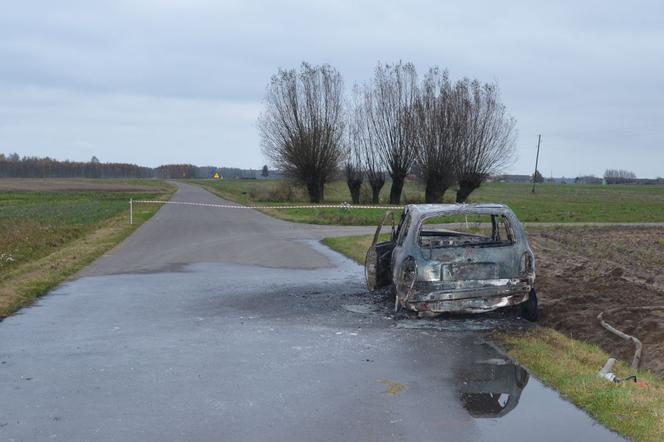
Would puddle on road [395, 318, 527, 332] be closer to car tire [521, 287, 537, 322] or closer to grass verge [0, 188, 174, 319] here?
car tire [521, 287, 537, 322]

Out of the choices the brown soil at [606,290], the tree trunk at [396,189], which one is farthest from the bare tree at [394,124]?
the brown soil at [606,290]

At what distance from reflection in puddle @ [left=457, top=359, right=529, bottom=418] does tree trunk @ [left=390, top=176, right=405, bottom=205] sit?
45582 millimetres

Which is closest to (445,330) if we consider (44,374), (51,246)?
(44,374)

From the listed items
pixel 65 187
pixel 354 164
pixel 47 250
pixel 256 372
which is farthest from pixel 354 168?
pixel 65 187

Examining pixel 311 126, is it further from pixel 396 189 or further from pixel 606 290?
pixel 606 290

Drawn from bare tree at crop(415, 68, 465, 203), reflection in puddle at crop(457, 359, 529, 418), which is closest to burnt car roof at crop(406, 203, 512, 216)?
reflection in puddle at crop(457, 359, 529, 418)

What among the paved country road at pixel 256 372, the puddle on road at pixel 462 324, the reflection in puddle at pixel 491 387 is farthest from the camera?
the puddle on road at pixel 462 324

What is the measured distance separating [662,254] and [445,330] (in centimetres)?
1105

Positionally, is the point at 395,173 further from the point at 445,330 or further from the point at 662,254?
the point at 445,330

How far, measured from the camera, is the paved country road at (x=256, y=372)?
515cm

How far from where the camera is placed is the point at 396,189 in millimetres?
53094

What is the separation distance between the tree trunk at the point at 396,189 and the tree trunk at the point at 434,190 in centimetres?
239

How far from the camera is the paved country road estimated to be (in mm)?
5152

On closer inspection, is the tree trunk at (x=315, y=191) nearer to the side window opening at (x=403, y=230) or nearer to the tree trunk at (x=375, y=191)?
the tree trunk at (x=375, y=191)
